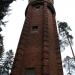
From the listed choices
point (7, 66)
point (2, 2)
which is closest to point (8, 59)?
point (7, 66)

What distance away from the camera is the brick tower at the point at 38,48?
15883 millimetres

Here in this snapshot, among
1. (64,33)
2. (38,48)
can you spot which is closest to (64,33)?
(64,33)

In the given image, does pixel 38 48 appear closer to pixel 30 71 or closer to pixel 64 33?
pixel 30 71

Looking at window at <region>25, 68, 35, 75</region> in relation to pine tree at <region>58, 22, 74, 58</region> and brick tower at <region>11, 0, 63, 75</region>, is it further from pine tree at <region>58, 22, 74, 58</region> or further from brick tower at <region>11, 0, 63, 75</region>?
pine tree at <region>58, 22, 74, 58</region>

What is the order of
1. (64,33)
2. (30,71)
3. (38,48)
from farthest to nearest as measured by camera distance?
(64,33), (38,48), (30,71)

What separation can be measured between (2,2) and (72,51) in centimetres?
1525

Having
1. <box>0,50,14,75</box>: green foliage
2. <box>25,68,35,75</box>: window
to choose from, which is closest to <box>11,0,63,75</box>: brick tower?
<box>25,68,35,75</box>: window

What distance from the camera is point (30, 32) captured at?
18766 millimetres

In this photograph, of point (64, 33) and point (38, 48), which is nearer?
point (38, 48)

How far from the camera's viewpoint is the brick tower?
1588cm

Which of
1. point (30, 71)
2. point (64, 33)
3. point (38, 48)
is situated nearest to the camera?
point (30, 71)

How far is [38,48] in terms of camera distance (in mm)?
16953

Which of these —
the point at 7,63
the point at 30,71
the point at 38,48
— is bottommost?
the point at 30,71

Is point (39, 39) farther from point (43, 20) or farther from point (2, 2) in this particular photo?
point (2, 2)
